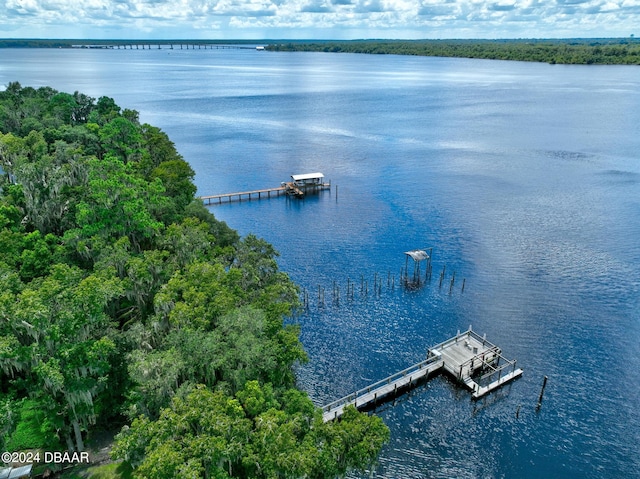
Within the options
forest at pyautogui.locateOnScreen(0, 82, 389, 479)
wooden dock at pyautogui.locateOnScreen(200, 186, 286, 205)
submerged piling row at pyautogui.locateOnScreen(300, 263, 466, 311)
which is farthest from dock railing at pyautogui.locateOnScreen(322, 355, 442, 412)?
wooden dock at pyautogui.locateOnScreen(200, 186, 286, 205)

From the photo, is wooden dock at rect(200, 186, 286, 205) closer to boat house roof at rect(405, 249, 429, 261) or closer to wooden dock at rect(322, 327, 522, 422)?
boat house roof at rect(405, 249, 429, 261)

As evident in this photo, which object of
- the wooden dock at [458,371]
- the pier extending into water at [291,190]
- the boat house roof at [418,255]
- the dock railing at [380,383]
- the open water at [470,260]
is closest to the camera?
the open water at [470,260]

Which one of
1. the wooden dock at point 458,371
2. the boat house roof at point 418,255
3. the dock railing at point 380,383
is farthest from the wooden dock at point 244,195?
the dock railing at point 380,383

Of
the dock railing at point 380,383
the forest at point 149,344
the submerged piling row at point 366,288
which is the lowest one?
the dock railing at point 380,383

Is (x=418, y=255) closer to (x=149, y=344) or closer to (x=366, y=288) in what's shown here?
(x=366, y=288)

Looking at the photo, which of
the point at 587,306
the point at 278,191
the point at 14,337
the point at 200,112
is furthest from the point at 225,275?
the point at 200,112

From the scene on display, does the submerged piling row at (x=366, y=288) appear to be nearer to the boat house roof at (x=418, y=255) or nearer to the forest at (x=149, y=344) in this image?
the boat house roof at (x=418, y=255)

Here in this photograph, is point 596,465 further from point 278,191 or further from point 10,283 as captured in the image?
point 278,191
